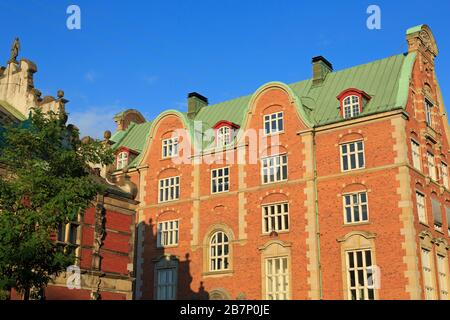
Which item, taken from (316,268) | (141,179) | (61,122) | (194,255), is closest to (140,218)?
(141,179)

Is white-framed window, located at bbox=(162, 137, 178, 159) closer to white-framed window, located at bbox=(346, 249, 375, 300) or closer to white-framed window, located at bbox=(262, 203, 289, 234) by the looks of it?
white-framed window, located at bbox=(262, 203, 289, 234)

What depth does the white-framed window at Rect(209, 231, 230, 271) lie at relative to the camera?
40.1 metres

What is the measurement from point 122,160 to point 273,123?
15.0 metres

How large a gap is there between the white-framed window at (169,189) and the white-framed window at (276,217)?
8.02m

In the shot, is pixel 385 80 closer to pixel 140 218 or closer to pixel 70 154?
pixel 140 218

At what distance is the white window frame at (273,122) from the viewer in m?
40.2

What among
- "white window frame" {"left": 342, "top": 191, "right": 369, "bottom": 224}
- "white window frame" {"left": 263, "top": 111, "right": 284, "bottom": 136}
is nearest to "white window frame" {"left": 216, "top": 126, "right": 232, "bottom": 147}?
"white window frame" {"left": 263, "top": 111, "right": 284, "bottom": 136}

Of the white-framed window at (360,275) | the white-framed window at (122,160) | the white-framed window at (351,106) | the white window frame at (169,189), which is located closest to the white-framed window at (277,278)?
the white-framed window at (360,275)

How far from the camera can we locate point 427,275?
3488cm

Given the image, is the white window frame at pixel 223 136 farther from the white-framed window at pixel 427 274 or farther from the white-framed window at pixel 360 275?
the white-framed window at pixel 427 274

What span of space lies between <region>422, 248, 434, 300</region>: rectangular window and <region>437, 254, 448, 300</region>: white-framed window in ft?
4.63

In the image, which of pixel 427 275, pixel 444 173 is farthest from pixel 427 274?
pixel 444 173

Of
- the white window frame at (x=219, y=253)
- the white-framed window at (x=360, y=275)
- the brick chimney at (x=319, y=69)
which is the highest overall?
the brick chimney at (x=319, y=69)

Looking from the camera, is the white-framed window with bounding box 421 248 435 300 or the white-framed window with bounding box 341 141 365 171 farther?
the white-framed window with bounding box 341 141 365 171
